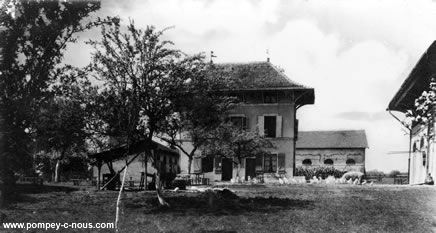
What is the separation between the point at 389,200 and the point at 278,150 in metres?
16.9

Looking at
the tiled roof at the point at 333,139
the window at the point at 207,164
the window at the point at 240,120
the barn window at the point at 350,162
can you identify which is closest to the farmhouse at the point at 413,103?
the window at the point at 240,120

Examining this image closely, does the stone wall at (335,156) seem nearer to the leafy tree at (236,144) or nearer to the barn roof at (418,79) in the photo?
the leafy tree at (236,144)

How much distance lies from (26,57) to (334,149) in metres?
41.6

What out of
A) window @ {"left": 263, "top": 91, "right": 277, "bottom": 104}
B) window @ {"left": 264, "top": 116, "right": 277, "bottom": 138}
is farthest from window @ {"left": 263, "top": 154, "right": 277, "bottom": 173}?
window @ {"left": 263, "top": 91, "right": 277, "bottom": 104}

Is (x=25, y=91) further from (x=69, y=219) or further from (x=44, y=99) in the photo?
(x=69, y=219)

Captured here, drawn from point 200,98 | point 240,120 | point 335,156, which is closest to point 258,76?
point 240,120

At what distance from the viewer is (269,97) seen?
30.7m

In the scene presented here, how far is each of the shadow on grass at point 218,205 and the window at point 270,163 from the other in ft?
53.1

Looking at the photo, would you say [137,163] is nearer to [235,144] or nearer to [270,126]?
[270,126]

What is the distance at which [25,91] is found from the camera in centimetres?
1009

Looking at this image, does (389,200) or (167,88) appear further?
(389,200)

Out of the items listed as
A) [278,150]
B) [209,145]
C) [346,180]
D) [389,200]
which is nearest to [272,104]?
[278,150]

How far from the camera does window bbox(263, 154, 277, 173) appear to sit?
3021 centimetres

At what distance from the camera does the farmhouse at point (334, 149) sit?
1844 inches
